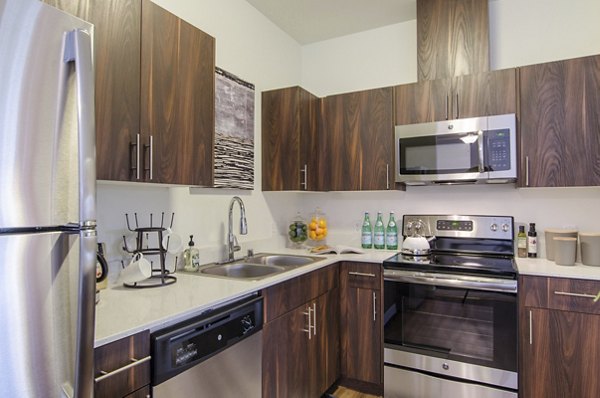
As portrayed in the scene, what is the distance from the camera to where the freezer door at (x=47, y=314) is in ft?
2.43

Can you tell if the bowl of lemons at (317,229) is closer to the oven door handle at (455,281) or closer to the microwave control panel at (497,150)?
the oven door handle at (455,281)

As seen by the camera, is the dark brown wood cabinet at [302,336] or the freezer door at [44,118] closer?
the freezer door at [44,118]

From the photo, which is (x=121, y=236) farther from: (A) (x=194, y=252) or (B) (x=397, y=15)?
(B) (x=397, y=15)

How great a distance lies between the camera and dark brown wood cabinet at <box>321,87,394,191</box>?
2688 millimetres

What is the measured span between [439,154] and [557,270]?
3.11 ft

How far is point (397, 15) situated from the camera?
9.38ft

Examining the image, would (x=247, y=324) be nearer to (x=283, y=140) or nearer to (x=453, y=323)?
(x=453, y=323)

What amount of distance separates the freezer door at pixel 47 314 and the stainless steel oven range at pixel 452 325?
1.84 m

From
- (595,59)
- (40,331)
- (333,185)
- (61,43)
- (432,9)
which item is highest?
(432,9)

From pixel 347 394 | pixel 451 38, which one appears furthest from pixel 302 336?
pixel 451 38

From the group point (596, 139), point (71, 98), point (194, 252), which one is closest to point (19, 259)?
point (71, 98)

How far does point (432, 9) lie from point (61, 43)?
255 cm

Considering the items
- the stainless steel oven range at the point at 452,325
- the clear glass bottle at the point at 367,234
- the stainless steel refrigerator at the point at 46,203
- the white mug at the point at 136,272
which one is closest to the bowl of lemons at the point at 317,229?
the clear glass bottle at the point at 367,234

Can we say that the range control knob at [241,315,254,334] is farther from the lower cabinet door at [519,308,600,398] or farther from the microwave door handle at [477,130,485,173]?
the microwave door handle at [477,130,485,173]
